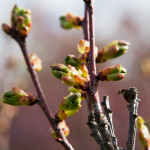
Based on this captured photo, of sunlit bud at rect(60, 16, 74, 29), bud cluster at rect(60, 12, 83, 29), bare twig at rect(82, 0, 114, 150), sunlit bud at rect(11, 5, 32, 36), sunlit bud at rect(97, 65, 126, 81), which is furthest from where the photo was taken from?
sunlit bud at rect(60, 16, 74, 29)

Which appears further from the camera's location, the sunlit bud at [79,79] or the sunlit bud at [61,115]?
the sunlit bud at [61,115]

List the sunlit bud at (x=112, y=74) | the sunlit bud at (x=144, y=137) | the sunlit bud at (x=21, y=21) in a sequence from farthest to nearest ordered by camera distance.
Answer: the sunlit bud at (x=21, y=21) → the sunlit bud at (x=144, y=137) → the sunlit bud at (x=112, y=74)

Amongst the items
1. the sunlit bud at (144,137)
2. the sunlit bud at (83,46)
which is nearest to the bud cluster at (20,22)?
the sunlit bud at (83,46)

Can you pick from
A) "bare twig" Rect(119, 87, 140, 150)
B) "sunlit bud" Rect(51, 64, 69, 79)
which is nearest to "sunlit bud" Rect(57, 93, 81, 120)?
"sunlit bud" Rect(51, 64, 69, 79)

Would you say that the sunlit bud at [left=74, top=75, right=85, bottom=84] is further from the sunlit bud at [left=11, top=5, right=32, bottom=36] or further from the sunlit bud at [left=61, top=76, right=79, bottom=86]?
the sunlit bud at [left=11, top=5, right=32, bottom=36]

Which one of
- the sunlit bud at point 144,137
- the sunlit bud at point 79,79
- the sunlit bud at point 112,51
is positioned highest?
the sunlit bud at point 112,51

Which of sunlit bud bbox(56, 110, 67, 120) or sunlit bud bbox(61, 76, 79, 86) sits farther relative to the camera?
sunlit bud bbox(56, 110, 67, 120)

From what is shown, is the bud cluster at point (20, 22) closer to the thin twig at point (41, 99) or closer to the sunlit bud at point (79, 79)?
the thin twig at point (41, 99)
